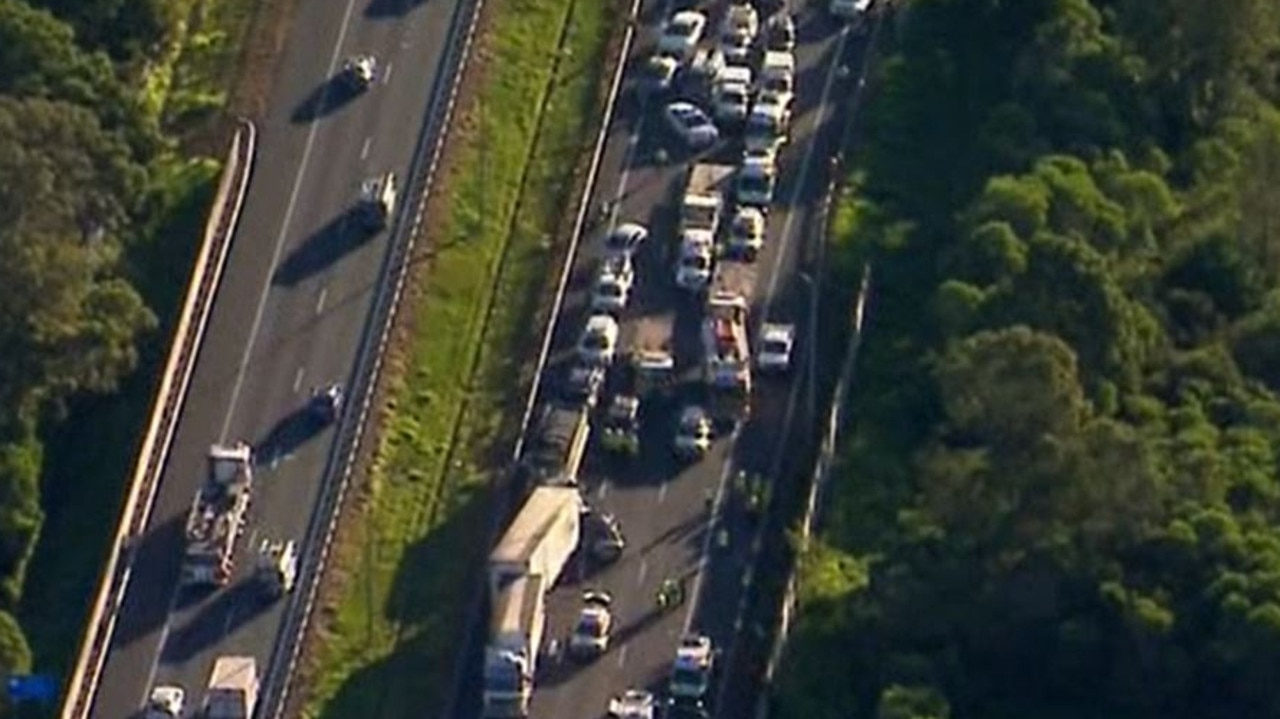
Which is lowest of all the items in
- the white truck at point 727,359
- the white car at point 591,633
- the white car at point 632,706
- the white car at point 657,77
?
the white car at point 632,706

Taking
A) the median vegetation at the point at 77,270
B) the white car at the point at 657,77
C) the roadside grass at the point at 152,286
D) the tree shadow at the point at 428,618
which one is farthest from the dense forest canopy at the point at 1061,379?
the median vegetation at the point at 77,270

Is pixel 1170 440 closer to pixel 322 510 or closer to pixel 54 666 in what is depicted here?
pixel 322 510

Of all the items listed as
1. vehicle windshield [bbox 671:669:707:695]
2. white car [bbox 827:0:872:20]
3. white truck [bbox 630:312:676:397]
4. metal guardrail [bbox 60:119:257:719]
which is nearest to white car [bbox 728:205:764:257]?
white truck [bbox 630:312:676:397]

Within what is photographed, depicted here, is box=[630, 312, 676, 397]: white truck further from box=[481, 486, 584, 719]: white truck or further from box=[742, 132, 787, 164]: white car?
box=[742, 132, 787, 164]: white car

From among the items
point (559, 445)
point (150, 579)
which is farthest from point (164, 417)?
point (559, 445)

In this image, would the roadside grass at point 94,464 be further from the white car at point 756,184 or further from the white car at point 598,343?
the white car at point 756,184

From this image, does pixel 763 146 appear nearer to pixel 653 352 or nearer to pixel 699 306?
pixel 699 306

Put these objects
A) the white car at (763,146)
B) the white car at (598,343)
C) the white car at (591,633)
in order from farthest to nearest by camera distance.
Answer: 1. the white car at (763,146)
2. the white car at (598,343)
3. the white car at (591,633)

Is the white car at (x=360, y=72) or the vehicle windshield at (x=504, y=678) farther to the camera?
the white car at (x=360, y=72)

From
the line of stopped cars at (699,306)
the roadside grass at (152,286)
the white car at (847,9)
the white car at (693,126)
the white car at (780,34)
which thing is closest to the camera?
the line of stopped cars at (699,306)
